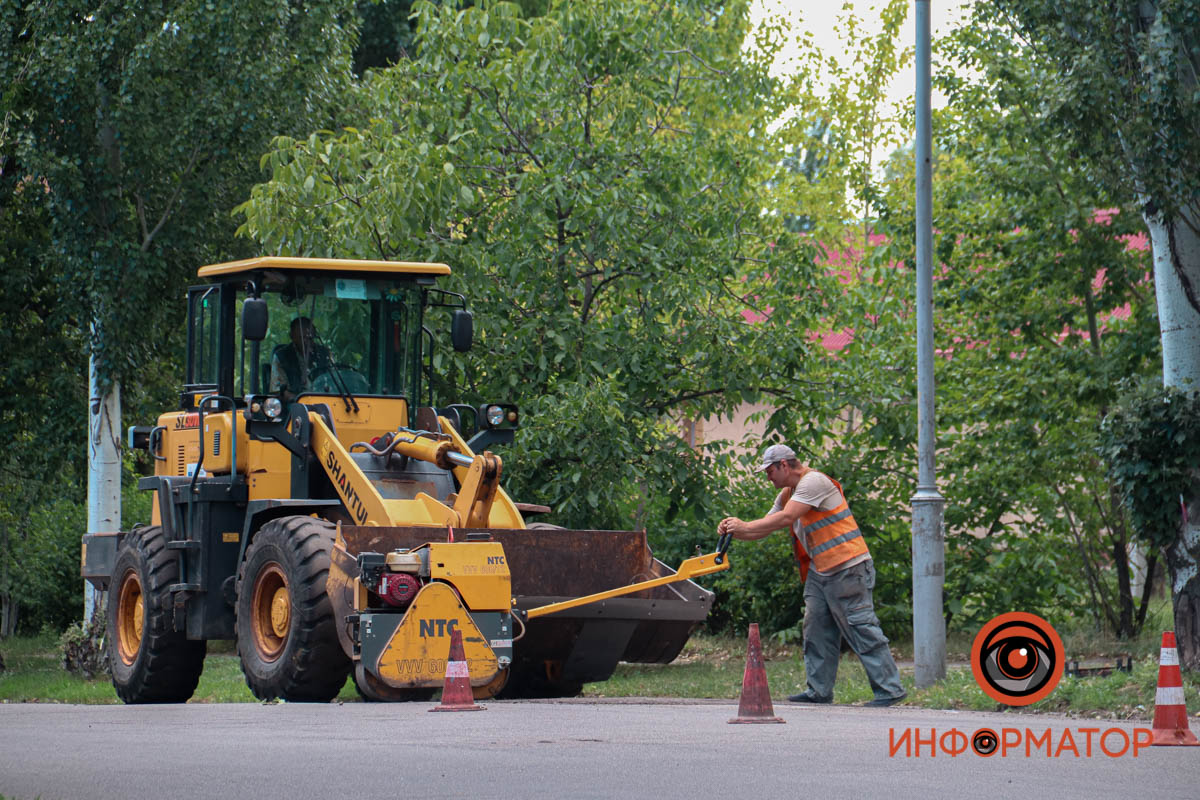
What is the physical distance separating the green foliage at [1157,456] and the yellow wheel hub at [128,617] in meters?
8.38

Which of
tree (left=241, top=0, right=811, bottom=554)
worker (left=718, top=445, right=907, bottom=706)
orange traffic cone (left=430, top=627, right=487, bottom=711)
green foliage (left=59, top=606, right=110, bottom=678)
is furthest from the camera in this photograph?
green foliage (left=59, top=606, right=110, bottom=678)

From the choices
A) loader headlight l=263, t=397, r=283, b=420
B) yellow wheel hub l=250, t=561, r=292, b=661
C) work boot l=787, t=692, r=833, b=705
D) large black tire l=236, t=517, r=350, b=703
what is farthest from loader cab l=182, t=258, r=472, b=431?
work boot l=787, t=692, r=833, b=705

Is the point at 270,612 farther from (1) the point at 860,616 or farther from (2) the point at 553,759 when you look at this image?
(2) the point at 553,759

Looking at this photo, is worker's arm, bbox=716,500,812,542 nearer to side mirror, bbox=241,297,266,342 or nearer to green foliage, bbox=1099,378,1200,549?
side mirror, bbox=241,297,266,342

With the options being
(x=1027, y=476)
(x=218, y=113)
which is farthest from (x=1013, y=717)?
(x=218, y=113)

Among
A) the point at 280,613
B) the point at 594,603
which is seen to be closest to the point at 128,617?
the point at 280,613

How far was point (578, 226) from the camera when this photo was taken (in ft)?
64.0

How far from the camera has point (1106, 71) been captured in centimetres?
1426

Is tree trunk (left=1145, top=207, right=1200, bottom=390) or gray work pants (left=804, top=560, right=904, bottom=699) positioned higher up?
tree trunk (left=1145, top=207, right=1200, bottom=390)

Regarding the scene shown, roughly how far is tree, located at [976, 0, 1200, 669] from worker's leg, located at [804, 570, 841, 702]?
3.36m

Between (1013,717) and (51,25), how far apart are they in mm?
15555

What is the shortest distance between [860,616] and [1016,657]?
2291 mm

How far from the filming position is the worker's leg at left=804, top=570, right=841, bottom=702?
12.4 m

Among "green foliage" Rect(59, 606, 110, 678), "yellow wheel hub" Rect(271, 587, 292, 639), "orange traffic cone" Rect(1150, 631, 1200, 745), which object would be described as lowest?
"green foliage" Rect(59, 606, 110, 678)
